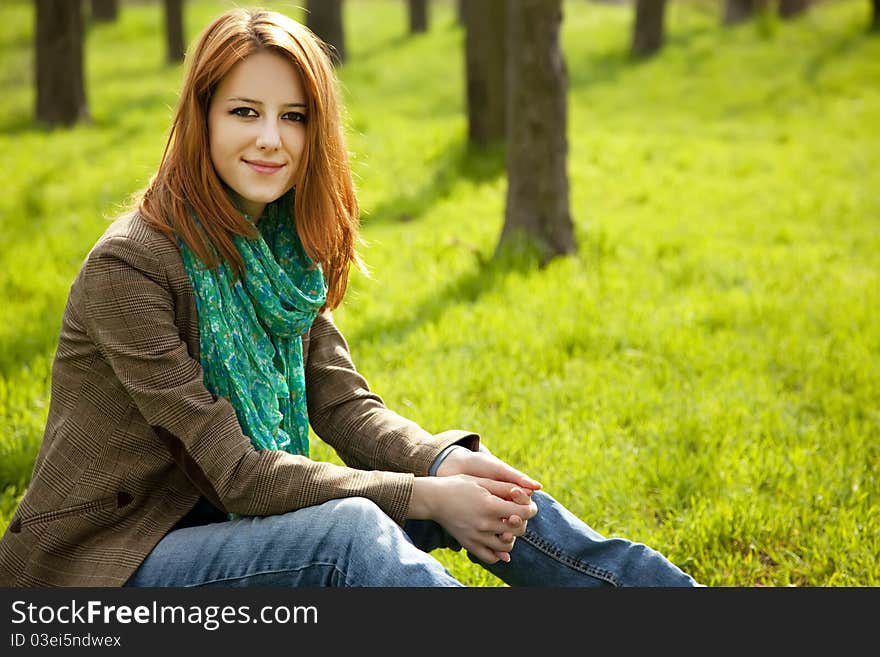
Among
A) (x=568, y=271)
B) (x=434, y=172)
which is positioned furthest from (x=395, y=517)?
(x=434, y=172)

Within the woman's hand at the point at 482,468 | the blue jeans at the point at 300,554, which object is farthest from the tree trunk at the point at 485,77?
the blue jeans at the point at 300,554

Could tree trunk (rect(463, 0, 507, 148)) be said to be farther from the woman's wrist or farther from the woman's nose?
the woman's wrist

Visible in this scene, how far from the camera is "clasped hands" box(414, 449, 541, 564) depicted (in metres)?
2.12

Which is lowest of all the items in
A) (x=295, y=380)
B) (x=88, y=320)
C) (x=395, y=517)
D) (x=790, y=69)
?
(x=790, y=69)

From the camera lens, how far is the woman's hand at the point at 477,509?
2.12 metres

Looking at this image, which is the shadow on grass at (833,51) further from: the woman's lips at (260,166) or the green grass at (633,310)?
the woman's lips at (260,166)

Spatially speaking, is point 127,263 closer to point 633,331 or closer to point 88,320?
point 88,320

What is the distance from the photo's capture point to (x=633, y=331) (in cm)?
472

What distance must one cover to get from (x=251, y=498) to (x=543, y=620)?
67 cm

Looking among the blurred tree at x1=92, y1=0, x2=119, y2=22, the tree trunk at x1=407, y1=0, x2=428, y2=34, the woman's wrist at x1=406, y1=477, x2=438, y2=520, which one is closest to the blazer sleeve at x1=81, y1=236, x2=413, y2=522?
the woman's wrist at x1=406, y1=477, x2=438, y2=520

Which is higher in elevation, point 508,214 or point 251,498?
point 251,498

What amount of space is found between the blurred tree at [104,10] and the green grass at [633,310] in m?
8.70

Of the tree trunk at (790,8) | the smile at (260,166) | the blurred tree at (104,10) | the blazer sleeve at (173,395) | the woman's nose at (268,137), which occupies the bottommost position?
the blurred tree at (104,10)

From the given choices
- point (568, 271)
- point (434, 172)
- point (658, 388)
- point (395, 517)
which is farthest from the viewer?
point (434, 172)
